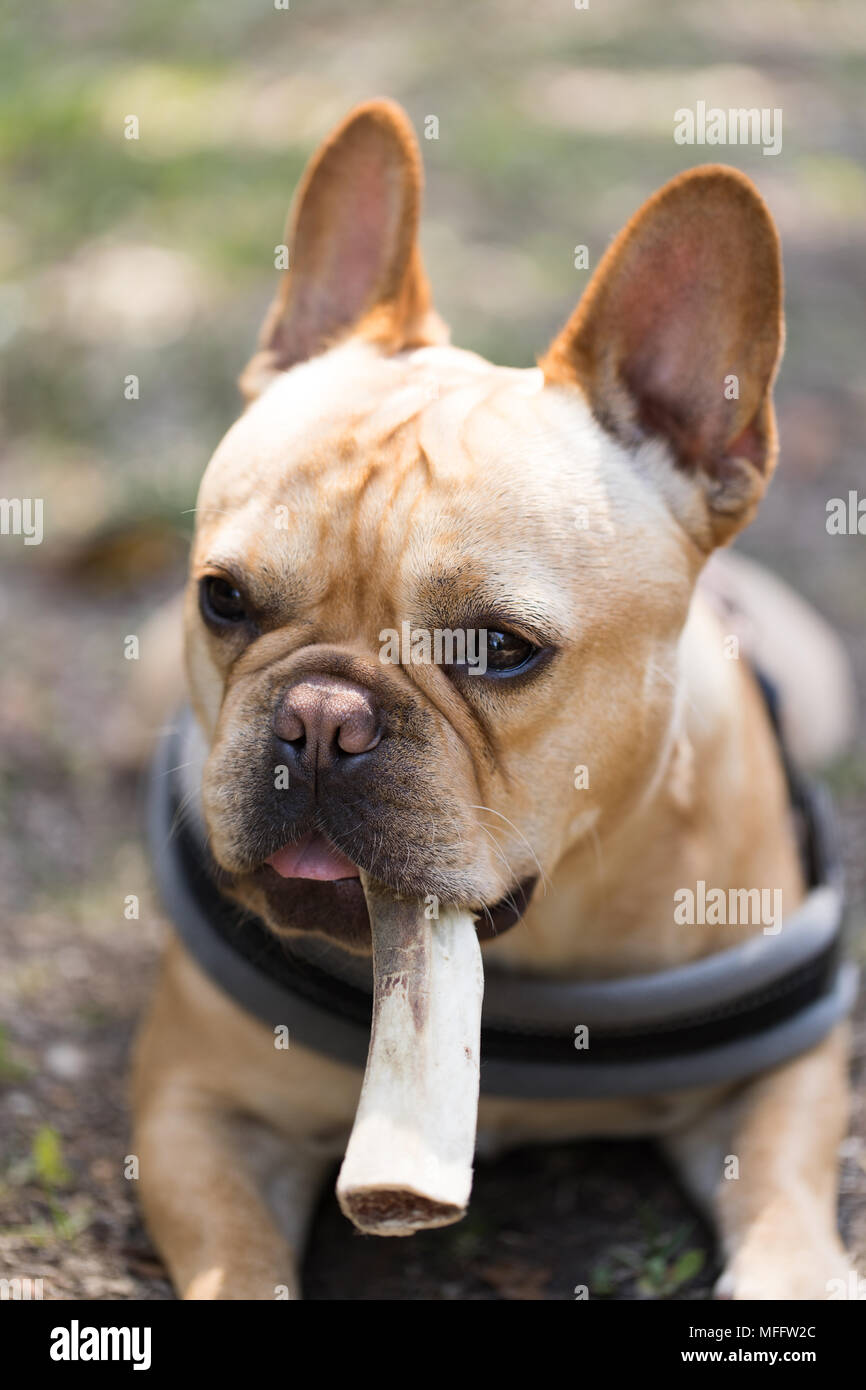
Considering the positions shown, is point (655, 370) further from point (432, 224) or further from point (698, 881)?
point (432, 224)

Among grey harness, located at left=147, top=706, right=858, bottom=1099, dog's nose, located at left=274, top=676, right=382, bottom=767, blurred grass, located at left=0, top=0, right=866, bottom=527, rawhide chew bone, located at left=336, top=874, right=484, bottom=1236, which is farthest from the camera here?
blurred grass, located at left=0, top=0, right=866, bottom=527

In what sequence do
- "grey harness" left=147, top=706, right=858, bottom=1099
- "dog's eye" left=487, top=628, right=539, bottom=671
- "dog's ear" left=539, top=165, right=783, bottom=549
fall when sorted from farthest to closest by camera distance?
"grey harness" left=147, top=706, right=858, bottom=1099 < "dog's ear" left=539, top=165, right=783, bottom=549 < "dog's eye" left=487, top=628, right=539, bottom=671

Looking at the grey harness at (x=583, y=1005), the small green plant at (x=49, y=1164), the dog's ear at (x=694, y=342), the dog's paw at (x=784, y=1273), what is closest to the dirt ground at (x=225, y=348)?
the small green plant at (x=49, y=1164)

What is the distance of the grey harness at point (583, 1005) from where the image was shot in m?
2.69

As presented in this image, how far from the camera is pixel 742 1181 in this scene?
2.78m

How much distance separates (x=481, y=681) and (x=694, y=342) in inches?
32.1

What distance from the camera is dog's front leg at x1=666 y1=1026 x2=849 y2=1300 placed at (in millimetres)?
2578

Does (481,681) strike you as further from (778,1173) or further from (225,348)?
(225,348)

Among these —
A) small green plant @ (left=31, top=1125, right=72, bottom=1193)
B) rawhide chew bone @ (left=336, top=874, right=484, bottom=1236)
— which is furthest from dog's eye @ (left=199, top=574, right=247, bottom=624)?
small green plant @ (left=31, top=1125, right=72, bottom=1193)

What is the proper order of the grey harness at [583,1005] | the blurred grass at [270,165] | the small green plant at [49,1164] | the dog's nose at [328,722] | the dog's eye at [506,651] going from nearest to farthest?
the dog's nose at [328,722]
the dog's eye at [506,651]
the grey harness at [583,1005]
the small green plant at [49,1164]
the blurred grass at [270,165]

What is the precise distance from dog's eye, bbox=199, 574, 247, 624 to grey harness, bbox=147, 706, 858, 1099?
0.40 metres

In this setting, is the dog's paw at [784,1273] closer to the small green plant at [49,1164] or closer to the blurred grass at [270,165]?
the small green plant at [49,1164]

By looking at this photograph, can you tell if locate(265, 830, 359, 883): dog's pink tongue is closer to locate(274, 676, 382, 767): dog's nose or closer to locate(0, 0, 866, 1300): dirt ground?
locate(274, 676, 382, 767): dog's nose

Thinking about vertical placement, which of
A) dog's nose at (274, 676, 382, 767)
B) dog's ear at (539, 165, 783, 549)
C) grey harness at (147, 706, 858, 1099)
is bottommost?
grey harness at (147, 706, 858, 1099)
